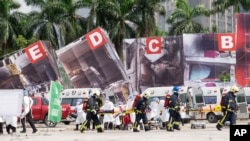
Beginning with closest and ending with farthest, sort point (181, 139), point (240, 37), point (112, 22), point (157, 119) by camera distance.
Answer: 1. point (181, 139)
2. point (157, 119)
3. point (240, 37)
4. point (112, 22)

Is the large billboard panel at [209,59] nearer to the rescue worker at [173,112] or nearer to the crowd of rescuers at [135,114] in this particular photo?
the crowd of rescuers at [135,114]

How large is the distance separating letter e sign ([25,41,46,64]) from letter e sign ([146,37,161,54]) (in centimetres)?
824

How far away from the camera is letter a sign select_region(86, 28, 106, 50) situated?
43.5 meters

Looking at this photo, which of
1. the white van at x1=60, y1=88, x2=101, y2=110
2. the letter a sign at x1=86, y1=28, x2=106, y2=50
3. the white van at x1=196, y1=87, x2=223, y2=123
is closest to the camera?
the white van at x1=196, y1=87, x2=223, y2=123

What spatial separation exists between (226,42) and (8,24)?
20.6m

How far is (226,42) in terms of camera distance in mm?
43375

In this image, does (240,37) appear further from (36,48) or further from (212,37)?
(36,48)

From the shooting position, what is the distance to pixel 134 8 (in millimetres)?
52156

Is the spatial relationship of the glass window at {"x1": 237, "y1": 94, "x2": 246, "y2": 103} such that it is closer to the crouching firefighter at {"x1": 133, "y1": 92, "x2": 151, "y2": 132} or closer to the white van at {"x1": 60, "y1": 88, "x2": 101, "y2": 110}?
the white van at {"x1": 60, "y1": 88, "x2": 101, "y2": 110}

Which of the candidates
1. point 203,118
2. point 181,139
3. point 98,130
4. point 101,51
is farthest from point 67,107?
point 181,139

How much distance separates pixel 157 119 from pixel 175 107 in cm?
358

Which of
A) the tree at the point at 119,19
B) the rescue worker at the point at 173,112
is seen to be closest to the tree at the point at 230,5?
the tree at the point at 119,19

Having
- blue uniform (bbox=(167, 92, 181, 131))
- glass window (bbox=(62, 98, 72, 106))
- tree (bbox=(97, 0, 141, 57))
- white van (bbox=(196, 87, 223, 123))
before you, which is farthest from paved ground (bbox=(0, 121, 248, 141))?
tree (bbox=(97, 0, 141, 57))

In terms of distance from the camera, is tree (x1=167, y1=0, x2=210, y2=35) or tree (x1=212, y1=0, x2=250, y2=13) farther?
tree (x1=167, y1=0, x2=210, y2=35)
